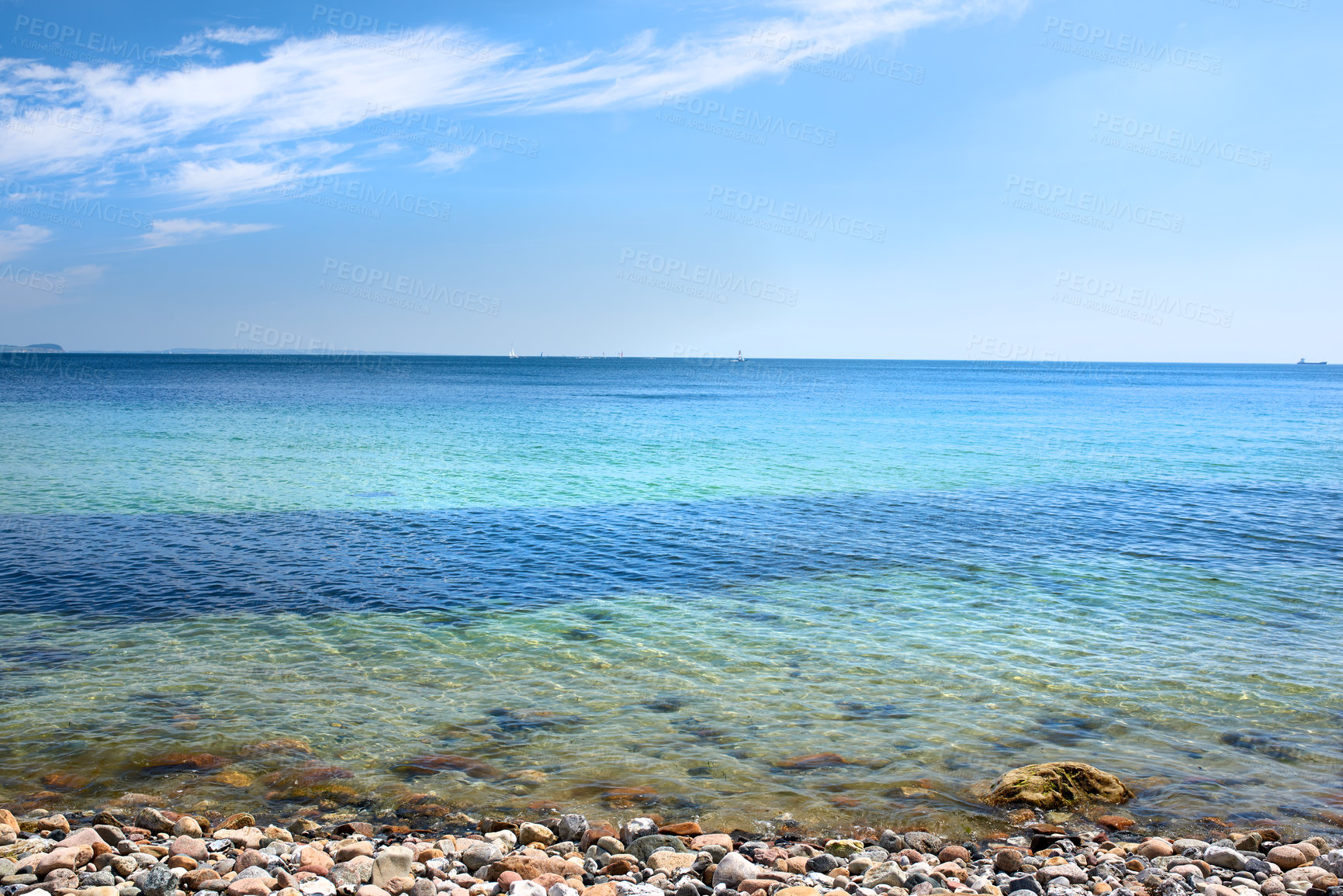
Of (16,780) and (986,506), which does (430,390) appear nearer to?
(986,506)

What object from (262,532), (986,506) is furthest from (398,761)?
(986,506)

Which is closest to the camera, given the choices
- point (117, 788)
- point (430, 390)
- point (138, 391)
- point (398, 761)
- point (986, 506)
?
point (117, 788)

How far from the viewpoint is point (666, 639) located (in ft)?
37.9

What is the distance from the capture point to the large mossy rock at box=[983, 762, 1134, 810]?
703 centimetres

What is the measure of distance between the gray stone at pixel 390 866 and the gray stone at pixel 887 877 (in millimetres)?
3350

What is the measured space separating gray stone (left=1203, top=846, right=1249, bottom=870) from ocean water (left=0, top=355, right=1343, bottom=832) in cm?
79

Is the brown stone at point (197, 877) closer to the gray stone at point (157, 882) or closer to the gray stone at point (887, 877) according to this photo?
the gray stone at point (157, 882)

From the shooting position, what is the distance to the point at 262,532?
18.2m

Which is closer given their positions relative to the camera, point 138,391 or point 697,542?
point 697,542

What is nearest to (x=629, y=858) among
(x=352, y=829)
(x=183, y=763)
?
(x=352, y=829)

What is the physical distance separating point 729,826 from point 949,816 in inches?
77.3

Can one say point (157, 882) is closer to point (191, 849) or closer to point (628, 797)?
point (191, 849)

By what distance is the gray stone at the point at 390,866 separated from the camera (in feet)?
18.4

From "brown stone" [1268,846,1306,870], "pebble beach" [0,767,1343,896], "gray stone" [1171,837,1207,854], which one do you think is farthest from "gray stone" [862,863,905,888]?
"brown stone" [1268,846,1306,870]
